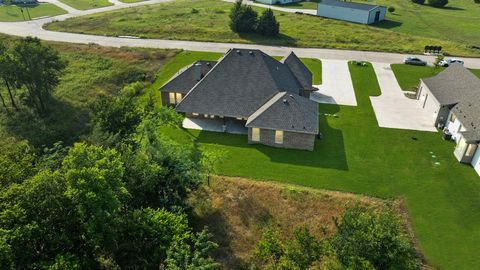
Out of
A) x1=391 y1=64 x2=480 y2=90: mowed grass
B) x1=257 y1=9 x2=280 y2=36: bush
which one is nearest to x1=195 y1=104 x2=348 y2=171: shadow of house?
x1=391 y1=64 x2=480 y2=90: mowed grass

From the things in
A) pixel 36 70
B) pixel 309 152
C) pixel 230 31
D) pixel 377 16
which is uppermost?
pixel 36 70

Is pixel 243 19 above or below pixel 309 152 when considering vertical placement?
above

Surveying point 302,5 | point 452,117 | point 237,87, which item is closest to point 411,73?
point 452,117

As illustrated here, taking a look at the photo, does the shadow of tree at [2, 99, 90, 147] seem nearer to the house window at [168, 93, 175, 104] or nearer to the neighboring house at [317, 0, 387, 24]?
the house window at [168, 93, 175, 104]

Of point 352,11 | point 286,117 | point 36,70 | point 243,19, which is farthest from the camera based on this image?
point 352,11

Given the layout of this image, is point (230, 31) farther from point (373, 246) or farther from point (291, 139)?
point (373, 246)

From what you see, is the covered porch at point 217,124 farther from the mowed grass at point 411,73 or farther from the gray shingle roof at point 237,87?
the mowed grass at point 411,73
